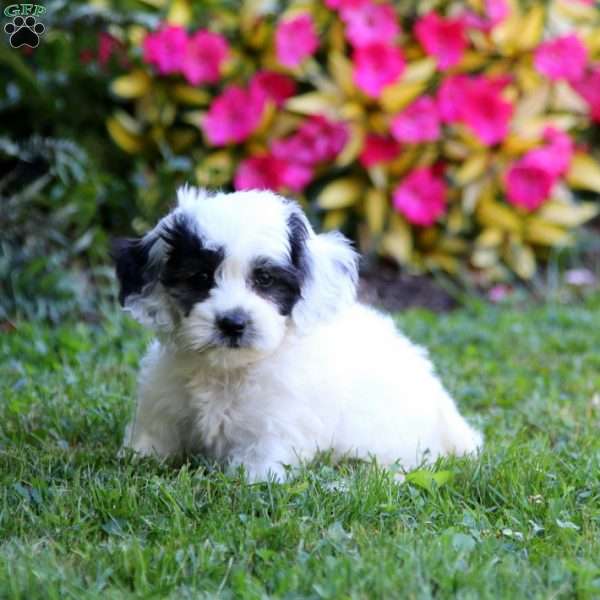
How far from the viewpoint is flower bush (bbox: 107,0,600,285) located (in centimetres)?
821

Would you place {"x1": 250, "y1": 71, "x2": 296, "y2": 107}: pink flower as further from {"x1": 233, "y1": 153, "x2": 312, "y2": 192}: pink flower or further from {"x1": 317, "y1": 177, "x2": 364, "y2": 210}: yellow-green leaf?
{"x1": 317, "y1": 177, "x2": 364, "y2": 210}: yellow-green leaf

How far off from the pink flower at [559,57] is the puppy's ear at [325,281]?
189 inches

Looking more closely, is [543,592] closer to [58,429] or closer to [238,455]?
[238,455]

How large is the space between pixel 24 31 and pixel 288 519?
432 cm

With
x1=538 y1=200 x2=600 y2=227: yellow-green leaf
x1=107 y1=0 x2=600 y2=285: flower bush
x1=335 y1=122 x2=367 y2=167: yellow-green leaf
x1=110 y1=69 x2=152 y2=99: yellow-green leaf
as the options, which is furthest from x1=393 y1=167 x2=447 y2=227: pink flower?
x1=110 y1=69 x2=152 y2=99: yellow-green leaf

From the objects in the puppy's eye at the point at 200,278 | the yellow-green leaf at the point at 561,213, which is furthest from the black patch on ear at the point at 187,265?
the yellow-green leaf at the point at 561,213

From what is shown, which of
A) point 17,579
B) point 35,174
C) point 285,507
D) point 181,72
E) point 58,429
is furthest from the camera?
point 181,72

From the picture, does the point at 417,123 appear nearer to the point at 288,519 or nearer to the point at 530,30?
the point at 530,30

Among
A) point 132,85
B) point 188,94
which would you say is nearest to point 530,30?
point 188,94

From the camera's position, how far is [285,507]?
3742 mm

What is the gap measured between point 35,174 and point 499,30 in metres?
3.73

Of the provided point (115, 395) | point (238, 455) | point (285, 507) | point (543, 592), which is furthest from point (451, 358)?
point (543, 592)

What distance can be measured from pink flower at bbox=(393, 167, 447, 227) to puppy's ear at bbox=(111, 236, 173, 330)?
442 centimetres

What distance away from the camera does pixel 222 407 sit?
4.32m
